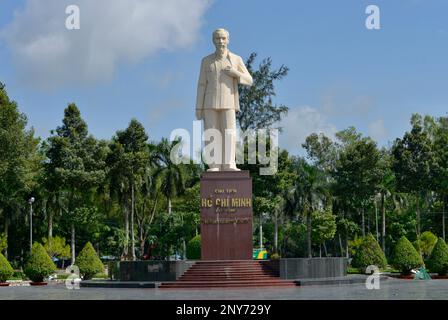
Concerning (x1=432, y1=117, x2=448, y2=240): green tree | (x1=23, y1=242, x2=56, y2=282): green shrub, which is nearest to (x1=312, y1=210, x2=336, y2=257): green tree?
(x1=432, y1=117, x2=448, y2=240): green tree

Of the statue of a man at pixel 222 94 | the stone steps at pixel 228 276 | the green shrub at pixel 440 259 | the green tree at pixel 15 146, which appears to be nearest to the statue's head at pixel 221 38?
the statue of a man at pixel 222 94

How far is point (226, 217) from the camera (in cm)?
2217

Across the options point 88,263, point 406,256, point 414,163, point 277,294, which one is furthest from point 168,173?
point 277,294

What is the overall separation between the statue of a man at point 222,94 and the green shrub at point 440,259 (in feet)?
28.2

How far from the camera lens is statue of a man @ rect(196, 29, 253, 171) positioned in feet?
75.3

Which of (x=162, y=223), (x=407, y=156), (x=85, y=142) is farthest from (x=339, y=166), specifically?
(x=85, y=142)

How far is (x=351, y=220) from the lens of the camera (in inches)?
1887

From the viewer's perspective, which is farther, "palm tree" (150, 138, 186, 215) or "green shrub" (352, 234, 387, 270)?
"palm tree" (150, 138, 186, 215)

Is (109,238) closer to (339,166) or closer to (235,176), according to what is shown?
(339,166)

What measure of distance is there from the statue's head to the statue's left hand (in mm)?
663

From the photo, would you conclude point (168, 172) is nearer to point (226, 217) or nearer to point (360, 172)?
point (360, 172)

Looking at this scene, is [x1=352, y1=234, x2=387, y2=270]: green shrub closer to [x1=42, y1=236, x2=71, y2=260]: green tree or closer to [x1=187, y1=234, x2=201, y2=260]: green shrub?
[x1=187, y1=234, x2=201, y2=260]: green shrub

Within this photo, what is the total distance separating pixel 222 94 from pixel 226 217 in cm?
390
